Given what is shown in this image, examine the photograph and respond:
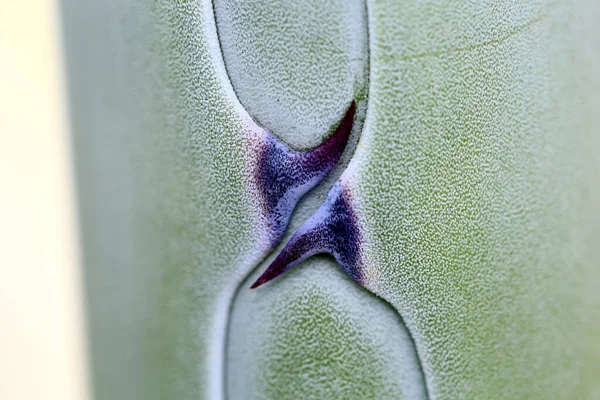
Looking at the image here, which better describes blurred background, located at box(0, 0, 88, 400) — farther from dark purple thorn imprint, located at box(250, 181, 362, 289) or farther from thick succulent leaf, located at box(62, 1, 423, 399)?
dark purple thorn imprint, located at box(250, 181, 362, 289)

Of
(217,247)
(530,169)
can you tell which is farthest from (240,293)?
(530,169)

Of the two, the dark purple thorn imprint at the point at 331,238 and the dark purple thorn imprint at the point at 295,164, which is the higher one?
the dark purple thorn imprint at the point at 295,164

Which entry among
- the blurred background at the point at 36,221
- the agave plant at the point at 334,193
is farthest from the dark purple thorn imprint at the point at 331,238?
the blurred background at the point at 36,221

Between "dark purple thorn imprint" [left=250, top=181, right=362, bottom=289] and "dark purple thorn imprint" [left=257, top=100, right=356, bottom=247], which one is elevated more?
"dark purple thorn imprint" [left=257, top=100, right=356, bottom=247]

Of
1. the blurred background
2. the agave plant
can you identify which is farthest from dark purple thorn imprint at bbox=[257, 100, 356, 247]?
the blurred background

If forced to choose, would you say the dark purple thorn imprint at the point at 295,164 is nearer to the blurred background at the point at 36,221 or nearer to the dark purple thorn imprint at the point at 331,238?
the dark purple thorn imprint at the point at 331,238

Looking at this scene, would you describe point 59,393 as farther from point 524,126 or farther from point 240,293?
point 524,126

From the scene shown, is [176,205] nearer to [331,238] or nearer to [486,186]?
[331,238]
